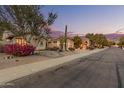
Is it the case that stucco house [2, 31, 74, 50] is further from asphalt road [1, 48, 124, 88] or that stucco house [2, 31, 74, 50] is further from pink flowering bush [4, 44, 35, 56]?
asphalt road [1, 48, 124, 88]

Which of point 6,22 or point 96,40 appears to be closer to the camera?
point 6,22

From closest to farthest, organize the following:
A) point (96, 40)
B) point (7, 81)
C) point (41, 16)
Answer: point (7, 81) → point (41, 16) → point (96, 40)

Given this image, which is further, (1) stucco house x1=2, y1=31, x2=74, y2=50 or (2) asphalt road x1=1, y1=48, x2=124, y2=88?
(1) stucco house x1=2, y1=31, x2=74, y2=50

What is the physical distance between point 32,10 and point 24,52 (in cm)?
619

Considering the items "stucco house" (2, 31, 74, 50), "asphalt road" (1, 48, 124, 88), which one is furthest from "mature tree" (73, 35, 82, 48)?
"asphalt road" (1, 48, 124, 88)

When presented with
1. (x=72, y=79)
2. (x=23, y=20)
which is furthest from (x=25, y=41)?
(x=72, y=79)

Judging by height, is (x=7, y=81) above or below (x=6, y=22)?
below

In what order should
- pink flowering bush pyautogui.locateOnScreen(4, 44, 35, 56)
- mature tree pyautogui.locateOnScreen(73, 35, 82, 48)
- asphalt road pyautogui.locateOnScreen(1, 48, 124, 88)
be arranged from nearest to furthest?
asphalt road pyautogui.locateOnScreen(1, 48, 124, 88) → pink flowering bush pyautogui.locateOnScreen(4, 44, 35, 56) → mature tree pyautogui.locateOnScreen(73, 35, 82, 48)

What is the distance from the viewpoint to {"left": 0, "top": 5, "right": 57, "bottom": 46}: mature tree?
102 ft

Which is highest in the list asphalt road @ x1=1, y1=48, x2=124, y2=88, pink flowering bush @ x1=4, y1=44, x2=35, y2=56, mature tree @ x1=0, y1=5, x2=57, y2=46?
mature tree @ x1=0, y1=5, x2=57, y2=46

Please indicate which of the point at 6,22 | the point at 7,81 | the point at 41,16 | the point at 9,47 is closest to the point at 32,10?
the point at 41,16

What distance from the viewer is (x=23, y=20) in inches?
1240
